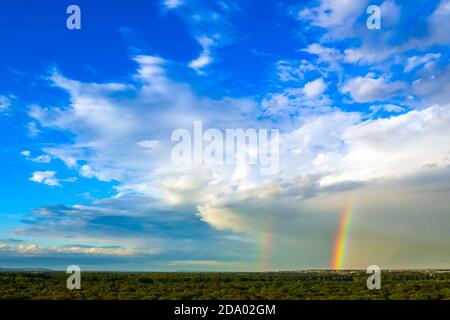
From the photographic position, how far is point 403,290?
58.3 metres
